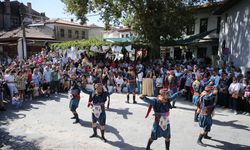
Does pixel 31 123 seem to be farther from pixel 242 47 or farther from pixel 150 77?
pixel 242 47

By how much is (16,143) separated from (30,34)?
30.1 meters

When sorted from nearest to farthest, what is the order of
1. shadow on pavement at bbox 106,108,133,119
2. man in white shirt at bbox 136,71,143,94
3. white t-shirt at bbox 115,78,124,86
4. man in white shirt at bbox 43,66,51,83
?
shadow on pavement at bbox 106,108,133,119 < man in white shirt at bbox 43,66,51,83 < man in white shirt at bbox 136,71,143,94 < white t-shirt at bbox 115,78,124,86

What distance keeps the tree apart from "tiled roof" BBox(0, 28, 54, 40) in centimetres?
1481

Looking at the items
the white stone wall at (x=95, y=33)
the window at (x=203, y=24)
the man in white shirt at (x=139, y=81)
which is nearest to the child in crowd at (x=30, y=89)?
the man in white shirt at (x=139, y=81)

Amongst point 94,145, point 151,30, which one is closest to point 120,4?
point 151,30

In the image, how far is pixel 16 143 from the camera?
24.6 feet

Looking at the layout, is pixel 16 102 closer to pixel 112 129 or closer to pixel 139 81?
pixel 112 129

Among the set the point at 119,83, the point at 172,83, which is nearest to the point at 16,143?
the point at 172,83

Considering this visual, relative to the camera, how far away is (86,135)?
805 cm

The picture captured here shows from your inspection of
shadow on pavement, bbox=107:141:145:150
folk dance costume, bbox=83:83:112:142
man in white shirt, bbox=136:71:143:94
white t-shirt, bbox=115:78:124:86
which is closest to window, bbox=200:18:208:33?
man in white shirt, bbox=136:71:143:94

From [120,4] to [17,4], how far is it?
29.7m

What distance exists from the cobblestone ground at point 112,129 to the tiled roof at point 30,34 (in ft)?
79.6

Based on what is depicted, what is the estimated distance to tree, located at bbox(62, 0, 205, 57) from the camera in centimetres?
1883

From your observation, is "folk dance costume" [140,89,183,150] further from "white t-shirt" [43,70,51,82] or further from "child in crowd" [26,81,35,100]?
"white t-shirt" [43,70,51,82]
